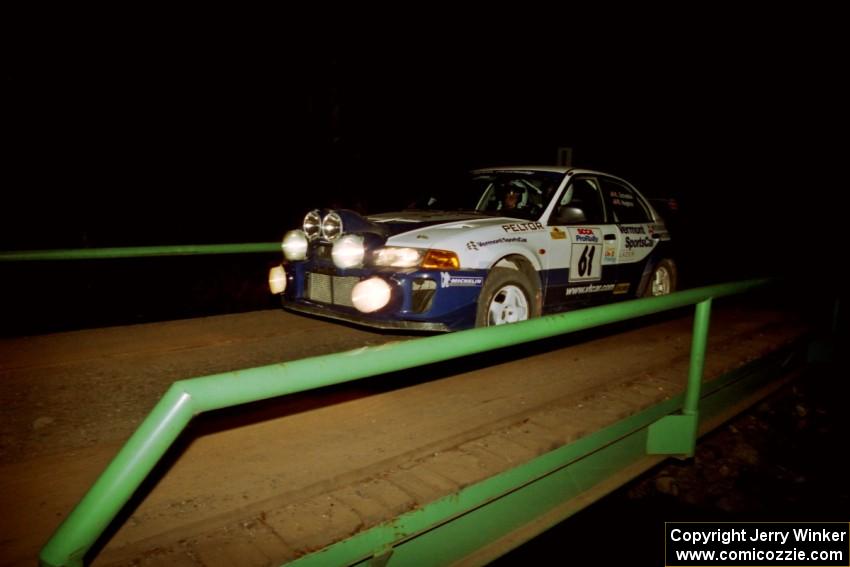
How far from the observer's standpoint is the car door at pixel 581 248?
Answer: 5.16m

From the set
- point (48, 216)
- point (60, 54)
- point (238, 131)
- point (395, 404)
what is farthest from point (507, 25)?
point (395, 404)

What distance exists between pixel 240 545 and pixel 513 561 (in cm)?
200

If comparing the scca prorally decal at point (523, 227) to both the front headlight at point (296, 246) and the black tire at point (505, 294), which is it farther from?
the front headlight at point (296, 246)

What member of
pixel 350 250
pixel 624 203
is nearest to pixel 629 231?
pixel 624 203

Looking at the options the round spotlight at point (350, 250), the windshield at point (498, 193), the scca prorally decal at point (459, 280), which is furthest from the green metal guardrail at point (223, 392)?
the windshield at point (498, 193)

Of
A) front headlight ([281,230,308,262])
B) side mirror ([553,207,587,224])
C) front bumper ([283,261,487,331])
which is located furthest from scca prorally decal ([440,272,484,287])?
front headlight ([281,230,308,262])

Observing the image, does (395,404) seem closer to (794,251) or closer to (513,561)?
(513,561)

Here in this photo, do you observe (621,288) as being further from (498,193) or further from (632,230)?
(498,193)

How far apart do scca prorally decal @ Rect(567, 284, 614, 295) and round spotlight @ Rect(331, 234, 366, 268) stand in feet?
6.73

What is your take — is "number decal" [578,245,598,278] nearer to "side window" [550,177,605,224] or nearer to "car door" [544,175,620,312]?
"car door" [544,175,620,312]

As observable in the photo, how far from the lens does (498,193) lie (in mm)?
5844

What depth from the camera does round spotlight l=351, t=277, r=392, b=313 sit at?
423 centimetres

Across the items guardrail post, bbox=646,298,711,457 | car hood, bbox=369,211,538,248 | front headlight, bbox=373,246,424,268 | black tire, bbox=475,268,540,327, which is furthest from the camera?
black tire, bbox=475,268,540,327

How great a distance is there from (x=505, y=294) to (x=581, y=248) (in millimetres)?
1011
